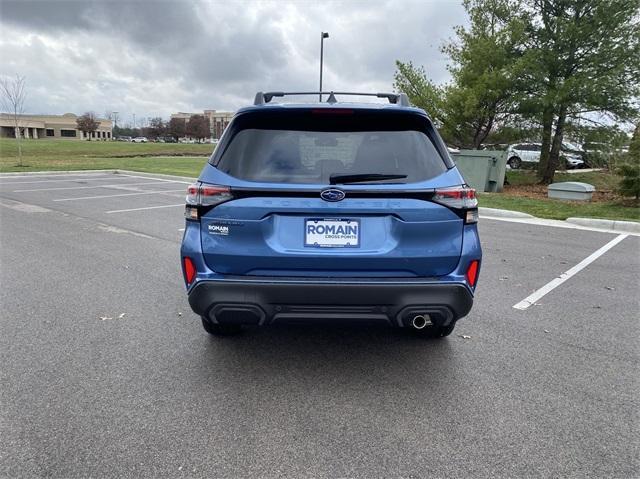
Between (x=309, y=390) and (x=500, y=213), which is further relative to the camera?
(x=500, y=213)

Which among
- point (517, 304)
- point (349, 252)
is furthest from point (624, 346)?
point (349, 252)

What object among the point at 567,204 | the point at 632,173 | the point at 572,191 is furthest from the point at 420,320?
the point at 572,191

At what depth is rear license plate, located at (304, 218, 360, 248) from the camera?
8.55ft

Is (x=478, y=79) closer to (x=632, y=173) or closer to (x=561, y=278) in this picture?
(x=632, y=173)

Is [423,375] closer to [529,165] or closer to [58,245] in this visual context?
[58,245]

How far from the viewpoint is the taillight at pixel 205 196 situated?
2641 mm

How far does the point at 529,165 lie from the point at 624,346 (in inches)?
599

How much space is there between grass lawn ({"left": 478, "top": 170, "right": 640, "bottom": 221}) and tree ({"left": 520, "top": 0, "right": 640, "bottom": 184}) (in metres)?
2.34

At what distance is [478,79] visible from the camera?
47.2 ft

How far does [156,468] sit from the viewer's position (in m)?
2.12

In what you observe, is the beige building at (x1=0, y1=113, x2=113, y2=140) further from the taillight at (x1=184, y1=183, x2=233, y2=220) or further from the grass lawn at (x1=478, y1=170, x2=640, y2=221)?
the taillight at (x1=184, y1=183, x2=233, y2=220)

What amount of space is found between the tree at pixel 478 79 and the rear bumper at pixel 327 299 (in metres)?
13.4

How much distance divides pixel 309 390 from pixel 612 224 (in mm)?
8622

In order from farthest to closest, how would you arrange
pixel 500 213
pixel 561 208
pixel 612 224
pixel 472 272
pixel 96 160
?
pixel 96 160
pixel 561 208
pixel 500 213
pixel 612 224
pixel 472 272
